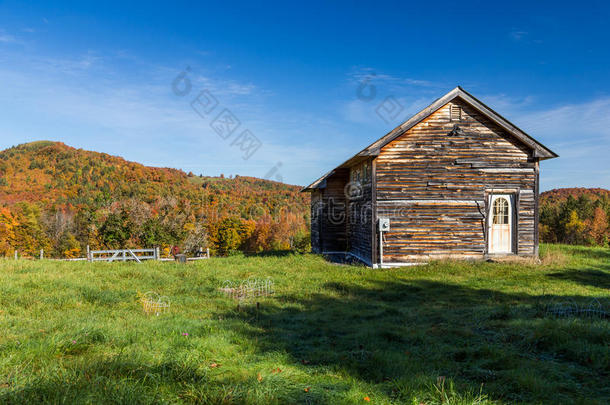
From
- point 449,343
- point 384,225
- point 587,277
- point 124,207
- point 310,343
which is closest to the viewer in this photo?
point 449,343

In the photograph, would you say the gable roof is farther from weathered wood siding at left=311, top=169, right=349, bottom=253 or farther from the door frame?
weathered wood siding at left=311, top=169, right=349, bottom=253

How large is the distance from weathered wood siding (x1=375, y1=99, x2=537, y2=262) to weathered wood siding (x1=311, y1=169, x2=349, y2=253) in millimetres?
6576

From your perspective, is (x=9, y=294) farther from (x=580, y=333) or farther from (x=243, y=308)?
(x=580, y=333)

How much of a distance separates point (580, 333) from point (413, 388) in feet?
12.9

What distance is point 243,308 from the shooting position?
9.86 m

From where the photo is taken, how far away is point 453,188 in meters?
16.7

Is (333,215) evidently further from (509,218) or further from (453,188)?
(509,218)

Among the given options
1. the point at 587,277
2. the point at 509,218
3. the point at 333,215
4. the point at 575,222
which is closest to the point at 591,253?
the point at 509,218

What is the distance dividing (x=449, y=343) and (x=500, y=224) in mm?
12240

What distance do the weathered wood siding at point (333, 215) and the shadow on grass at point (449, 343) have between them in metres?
12.7

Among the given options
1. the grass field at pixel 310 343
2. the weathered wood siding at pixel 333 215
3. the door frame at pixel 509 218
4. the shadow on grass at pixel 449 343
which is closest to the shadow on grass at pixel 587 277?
the grass field at pixel 310 343

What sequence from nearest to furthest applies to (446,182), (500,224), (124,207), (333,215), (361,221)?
(446,182) < (500,224) < (361,221) < (333,215) < (124,207)

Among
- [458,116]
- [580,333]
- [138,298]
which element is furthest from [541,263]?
[138,298]

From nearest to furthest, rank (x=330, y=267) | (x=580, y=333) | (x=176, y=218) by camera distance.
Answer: (x=580, y=333), (x=330, y=267), (x=176, y=218)
